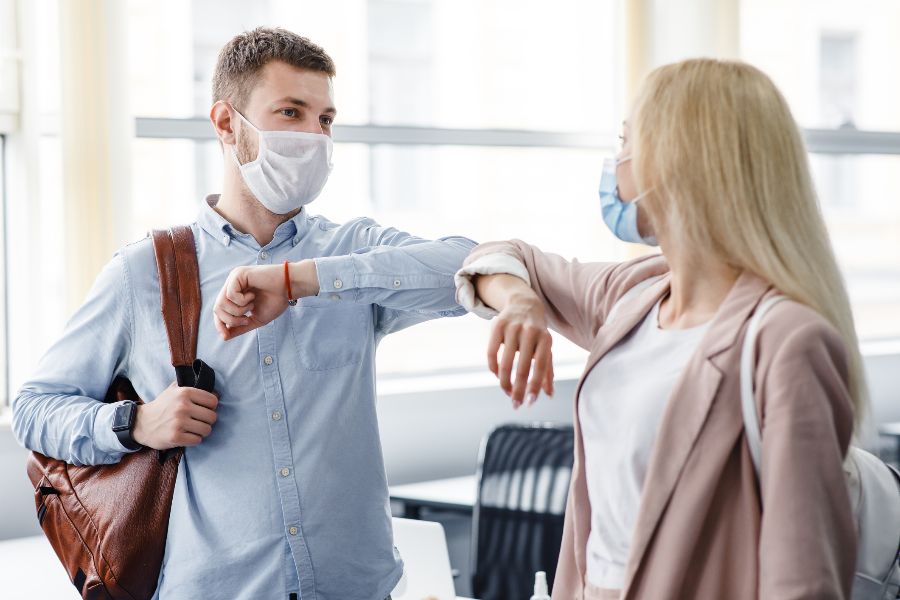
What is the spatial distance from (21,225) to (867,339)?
14.3 ft

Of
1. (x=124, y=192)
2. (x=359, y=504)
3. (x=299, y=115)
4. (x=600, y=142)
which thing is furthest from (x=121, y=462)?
(x=600, y=142)

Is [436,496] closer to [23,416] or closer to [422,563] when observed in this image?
[422,563]

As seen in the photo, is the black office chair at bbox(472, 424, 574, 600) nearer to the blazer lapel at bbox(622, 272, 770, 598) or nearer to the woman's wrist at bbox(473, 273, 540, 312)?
the woman's wrist at bbox(473, 273, 540, 312)

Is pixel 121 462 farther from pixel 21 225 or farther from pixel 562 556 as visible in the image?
pixel 21 225

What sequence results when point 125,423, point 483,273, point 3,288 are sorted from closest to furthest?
point 483,273
point 125,423
point 3,288

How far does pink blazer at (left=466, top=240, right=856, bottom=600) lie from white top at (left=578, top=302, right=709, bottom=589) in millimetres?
51

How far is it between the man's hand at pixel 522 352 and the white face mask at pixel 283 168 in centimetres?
61

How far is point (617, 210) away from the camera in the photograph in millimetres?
1348

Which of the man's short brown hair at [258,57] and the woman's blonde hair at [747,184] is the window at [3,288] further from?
the woman's blonde hair at [747,184]

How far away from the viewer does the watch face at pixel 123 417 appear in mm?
1601

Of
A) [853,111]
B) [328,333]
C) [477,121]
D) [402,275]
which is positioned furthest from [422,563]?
[853,111]

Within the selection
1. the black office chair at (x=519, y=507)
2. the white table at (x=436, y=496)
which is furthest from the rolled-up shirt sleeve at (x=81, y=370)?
the white table at (x=436, y=496)

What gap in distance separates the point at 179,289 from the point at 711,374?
0.96 meters

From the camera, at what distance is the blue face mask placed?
1317 mm
